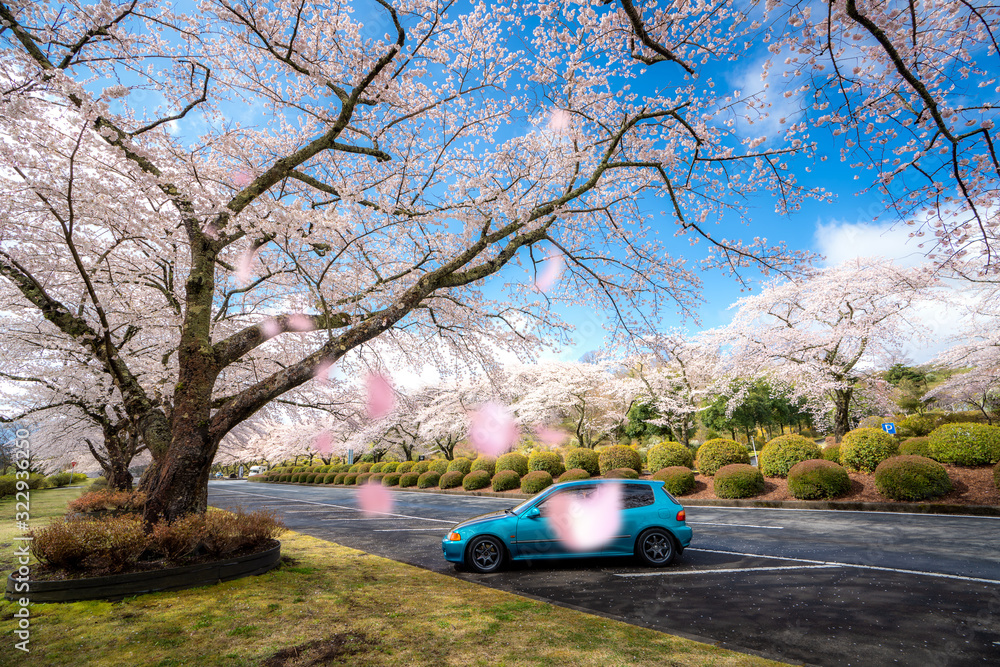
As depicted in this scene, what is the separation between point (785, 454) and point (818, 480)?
258cm

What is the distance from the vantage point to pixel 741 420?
106ft

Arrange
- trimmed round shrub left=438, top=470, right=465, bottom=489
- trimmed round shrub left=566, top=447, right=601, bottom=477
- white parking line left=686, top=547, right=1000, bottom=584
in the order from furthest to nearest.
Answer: trimmed round shrub left=438, top=470, right=465, bottom=489 < trimmed round shrub left=566, top=447, right=601, bottom=477 < white parking line left=686, top=547, right=1000, bottom=584

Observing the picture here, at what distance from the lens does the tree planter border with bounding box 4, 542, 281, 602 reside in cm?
497

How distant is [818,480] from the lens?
529 inches

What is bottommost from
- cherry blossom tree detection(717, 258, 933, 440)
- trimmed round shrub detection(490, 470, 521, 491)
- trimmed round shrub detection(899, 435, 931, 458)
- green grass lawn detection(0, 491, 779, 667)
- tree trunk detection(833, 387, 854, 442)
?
trimmed round shrub detection(490, 470, 521, 491)

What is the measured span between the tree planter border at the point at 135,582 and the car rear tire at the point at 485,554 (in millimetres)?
3270

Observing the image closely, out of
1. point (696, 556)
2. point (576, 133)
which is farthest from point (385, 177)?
point (696, 556)

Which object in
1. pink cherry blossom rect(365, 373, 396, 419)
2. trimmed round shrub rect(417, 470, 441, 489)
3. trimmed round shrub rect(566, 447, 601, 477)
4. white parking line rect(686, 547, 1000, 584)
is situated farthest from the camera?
trimmed round shrub rect(417, 470, 441, 489)

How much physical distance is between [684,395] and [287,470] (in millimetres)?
45194

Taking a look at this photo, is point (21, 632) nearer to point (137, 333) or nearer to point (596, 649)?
point (596, 649)

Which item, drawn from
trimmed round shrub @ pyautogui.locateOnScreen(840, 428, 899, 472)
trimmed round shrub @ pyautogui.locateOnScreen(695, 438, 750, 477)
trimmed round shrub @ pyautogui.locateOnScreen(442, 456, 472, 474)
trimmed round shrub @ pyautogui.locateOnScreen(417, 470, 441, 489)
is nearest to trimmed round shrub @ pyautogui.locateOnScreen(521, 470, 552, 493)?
trimmed round shrub @ pyautogui.locateOnScreen(442, 456, 472, 474)

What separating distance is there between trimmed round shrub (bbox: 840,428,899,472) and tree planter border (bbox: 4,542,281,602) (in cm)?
1788

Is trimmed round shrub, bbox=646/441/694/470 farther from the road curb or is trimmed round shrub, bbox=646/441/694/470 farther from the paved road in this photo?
the paved road

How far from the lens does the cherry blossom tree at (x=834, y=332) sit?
18.1 metres
